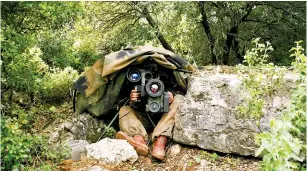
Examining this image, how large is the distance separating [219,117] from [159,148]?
33.8 inches

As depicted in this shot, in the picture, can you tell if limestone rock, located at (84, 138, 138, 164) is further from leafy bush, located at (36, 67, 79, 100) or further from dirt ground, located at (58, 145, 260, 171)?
leafy bush, located at (36, 67, 79, 100)

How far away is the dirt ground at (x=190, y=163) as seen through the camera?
4383 millimetres

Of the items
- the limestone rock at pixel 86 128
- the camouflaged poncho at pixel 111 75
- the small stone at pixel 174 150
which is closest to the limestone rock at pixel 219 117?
the small stone at pixel 174 150

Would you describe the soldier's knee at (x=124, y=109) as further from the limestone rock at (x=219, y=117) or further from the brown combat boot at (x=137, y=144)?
the limestone rock at (x=219, y=117)

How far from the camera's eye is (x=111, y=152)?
4.39m

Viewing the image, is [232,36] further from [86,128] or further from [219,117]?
[86,128]

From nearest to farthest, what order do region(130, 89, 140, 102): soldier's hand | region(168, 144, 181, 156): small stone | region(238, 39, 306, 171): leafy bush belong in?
region(238, 39, 306, 171): leafy bush
region(168, 144, 181, 156): small stone
region(130, 89, 140, 102): soldier's hand

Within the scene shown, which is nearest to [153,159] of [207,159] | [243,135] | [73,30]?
[207,159]

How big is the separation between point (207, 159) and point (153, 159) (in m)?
0.67

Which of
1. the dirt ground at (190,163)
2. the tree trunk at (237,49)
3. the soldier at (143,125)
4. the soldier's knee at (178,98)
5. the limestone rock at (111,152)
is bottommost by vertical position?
the dirt ground at (190,163)

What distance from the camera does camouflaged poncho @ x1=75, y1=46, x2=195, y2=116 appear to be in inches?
208

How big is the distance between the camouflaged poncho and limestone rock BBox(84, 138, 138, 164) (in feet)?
3.53

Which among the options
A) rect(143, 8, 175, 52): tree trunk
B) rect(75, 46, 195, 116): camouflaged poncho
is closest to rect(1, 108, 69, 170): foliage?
rect(75, 46, 195, 116): camouflaged poncho

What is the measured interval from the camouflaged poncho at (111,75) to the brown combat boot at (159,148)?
3.03 ft
